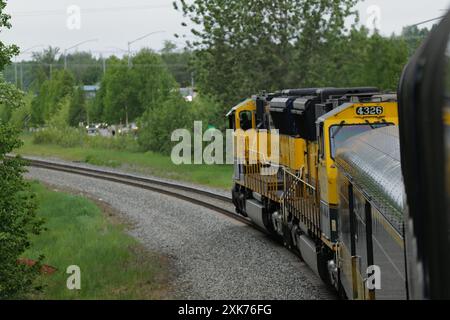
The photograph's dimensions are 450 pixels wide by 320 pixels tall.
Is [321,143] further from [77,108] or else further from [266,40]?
[77,108]

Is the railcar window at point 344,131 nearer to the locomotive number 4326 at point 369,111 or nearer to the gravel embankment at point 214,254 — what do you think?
the locomotive number 4326 at point 369,111

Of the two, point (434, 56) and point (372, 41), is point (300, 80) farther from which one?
point (434, 56)

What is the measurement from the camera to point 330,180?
1120cm

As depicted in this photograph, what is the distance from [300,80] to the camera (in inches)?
1438

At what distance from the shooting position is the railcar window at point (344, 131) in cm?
1170

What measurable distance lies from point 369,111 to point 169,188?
17.6m

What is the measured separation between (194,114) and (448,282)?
40.8m

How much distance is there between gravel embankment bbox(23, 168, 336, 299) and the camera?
474 inches

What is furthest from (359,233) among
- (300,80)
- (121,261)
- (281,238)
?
(300,80)

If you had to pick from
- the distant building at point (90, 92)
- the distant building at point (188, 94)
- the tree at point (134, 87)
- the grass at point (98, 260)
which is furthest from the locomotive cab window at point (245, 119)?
the distant building at point (90, 92)

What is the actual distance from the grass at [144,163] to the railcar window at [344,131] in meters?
17.1

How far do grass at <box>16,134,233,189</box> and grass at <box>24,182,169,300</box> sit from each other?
384 inches

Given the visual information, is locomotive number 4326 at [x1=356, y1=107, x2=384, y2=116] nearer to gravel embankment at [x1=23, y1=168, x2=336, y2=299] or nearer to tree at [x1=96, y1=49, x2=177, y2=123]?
gravel embankment at [x1=23, y1=168, x2=336, y2=299]

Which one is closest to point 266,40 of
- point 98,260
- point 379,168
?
point 98,260
